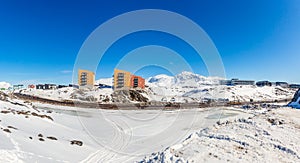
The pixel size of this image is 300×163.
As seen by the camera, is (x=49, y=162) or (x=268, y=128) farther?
(x=268, y=128)

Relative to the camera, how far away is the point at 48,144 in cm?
1359

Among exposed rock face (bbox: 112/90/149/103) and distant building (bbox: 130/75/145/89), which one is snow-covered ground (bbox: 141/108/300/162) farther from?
distant building (bbox: 130/75/145/89)

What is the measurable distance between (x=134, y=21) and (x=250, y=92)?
9906 centimetres

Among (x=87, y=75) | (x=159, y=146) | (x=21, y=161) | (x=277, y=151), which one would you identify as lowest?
(x=159, y=146)

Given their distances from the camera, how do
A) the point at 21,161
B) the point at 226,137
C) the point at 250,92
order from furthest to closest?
the point at 250,92, the point at 226,137, the point at 21,161

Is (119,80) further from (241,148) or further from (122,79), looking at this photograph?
(241,148)

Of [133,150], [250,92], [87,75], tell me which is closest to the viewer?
[133,150]

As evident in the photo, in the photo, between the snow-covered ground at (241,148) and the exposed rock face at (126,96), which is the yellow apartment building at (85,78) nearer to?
the exposed rock face at (126,96)

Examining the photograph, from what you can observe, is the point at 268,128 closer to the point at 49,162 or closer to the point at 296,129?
the point at 296,129

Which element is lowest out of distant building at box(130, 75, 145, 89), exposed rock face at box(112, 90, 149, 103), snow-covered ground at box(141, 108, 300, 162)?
snow-covered ground at box(141, 108, 300, 162)

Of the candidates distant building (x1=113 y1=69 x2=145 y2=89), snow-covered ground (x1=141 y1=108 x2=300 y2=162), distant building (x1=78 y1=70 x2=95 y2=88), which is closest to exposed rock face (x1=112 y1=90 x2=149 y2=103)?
distant building (x1=113 y1=69 x2=145 y2=89)

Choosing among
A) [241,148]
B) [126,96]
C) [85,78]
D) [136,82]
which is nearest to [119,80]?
[136,82]

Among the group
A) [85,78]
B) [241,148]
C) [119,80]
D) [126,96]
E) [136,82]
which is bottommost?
[241,148]

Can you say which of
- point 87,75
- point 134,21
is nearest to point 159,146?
point 134,21
